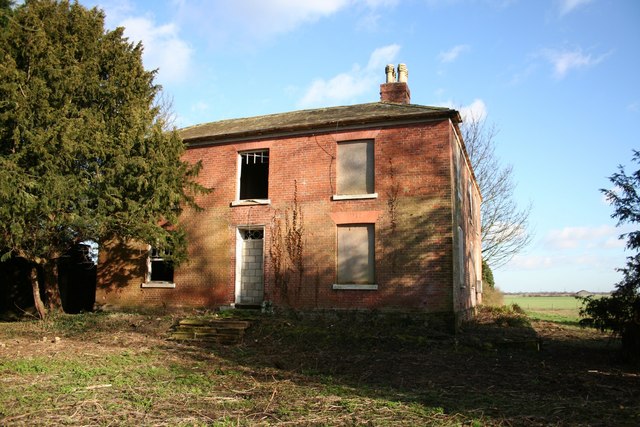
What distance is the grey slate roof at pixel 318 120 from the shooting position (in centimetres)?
1523

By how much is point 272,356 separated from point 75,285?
40.1 feet

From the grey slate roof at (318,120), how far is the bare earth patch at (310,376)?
6.08m

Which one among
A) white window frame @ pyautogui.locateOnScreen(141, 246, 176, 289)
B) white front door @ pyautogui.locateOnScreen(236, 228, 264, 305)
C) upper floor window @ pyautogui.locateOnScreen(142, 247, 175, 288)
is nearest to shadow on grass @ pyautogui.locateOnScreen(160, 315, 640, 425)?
white front door @ pyautogui.locateOnScreen(236, 228, 264, 305)

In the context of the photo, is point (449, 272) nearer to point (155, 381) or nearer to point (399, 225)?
point (399, 225)

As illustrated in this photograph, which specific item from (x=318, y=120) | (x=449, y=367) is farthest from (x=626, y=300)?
(x=318, y=120)

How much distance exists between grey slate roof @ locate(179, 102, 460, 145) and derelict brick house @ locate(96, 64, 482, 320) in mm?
48

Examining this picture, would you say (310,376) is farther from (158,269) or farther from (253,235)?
(158,269)

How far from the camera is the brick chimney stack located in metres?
18.4

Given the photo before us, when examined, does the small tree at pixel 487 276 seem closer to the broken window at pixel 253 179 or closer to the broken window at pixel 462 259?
the broken window at pixel 462 259

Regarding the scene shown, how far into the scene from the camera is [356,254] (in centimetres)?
1534

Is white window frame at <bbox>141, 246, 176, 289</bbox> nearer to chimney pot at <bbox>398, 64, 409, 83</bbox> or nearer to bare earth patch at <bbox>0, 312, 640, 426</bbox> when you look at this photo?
bare earth patch at <bbox>0, 312, 640, 426</bbox>

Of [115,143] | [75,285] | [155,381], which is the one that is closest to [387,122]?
[115,143]

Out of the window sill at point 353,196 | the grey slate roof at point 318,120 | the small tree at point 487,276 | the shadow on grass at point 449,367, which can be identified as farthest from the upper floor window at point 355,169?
the small tree at point 487,276

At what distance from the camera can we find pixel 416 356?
1121cm
